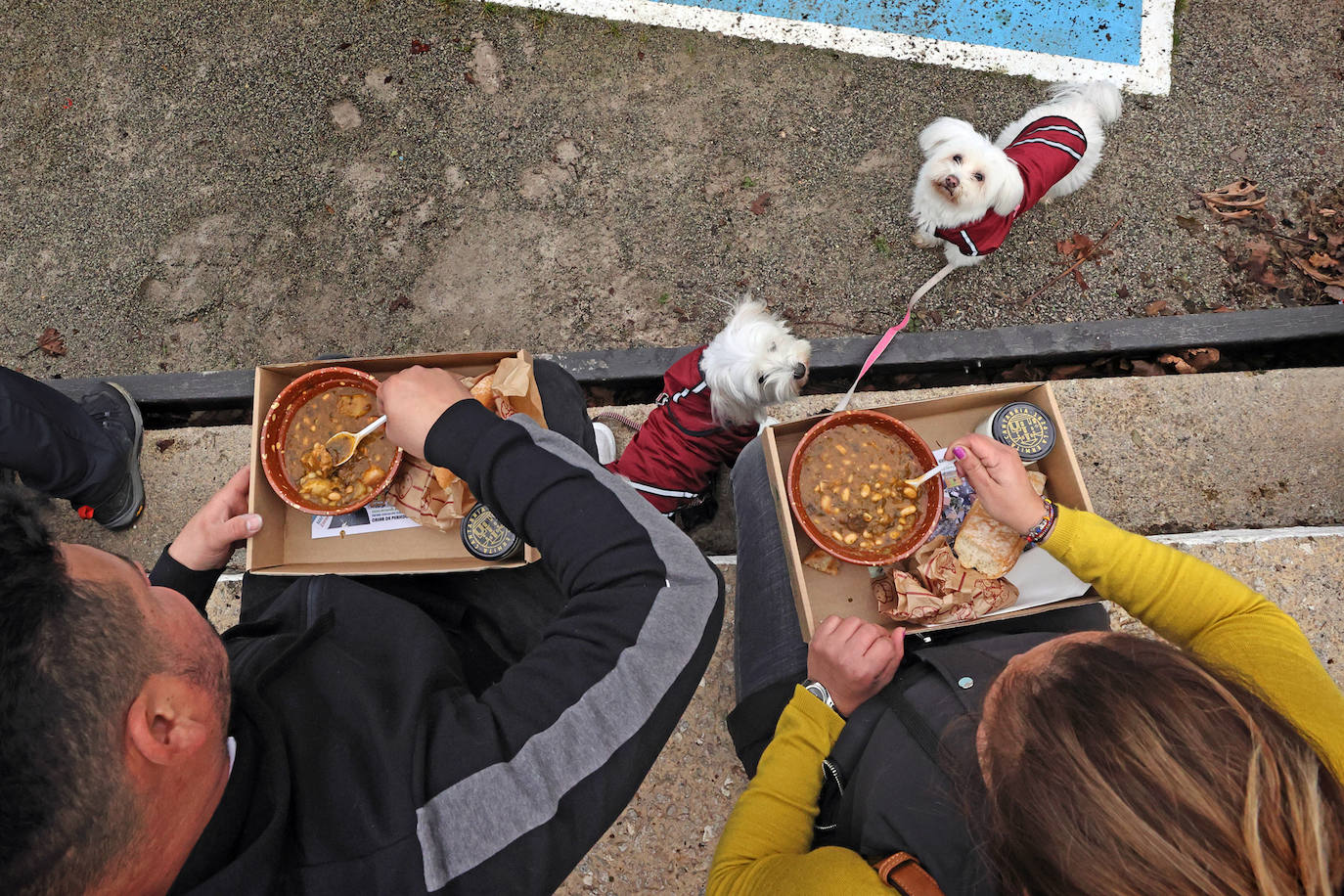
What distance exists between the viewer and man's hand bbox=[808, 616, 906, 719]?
1.54 m

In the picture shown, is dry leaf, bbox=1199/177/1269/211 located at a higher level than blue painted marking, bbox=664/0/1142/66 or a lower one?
lower

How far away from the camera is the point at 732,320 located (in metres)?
2.55

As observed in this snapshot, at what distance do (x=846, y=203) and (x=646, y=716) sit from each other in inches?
107

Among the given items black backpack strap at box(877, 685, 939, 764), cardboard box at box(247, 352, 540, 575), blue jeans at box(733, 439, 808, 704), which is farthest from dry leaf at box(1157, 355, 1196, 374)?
cardboard box at box(247, 352, 540, 575)

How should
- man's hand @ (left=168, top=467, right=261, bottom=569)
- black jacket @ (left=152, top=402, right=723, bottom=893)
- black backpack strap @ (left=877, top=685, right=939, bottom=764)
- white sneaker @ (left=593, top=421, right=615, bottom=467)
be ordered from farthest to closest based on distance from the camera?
white sneaker @ (left=593, top=421, right=615, bottom=467), man's hand @ (left=168, top=467, right=261, bottom=569), black backpack strap @ (left=877, top=685, right=939, bottom=764), black jacket @ (left=152, top=402, right=723, bottom=893)

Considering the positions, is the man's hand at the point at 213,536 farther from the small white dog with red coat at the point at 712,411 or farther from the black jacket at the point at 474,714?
the small white dog with red coat at the point at 712,411

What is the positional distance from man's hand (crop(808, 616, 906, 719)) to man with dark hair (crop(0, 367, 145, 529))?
2.66 m

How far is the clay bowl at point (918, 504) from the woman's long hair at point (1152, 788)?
0.66 meters

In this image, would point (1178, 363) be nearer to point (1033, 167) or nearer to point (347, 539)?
point (1033, 167)

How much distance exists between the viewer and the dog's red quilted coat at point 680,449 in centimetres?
233

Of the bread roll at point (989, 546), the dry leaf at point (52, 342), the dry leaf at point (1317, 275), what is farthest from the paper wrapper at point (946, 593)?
the dry leaf at point (52, 342)

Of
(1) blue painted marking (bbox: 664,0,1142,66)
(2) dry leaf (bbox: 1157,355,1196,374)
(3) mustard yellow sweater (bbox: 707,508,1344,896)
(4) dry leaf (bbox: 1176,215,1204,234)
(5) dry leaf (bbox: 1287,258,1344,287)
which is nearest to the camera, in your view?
(3) mustard yellow sweater (bbox: 707,508,1344,896)

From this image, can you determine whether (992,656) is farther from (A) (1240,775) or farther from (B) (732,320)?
(B) (732,320)

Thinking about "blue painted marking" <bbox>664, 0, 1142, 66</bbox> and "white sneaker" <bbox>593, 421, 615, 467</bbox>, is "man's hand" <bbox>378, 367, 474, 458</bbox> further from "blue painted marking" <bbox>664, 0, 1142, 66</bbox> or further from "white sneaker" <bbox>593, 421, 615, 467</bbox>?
"blue painted marking" <bbox>664, 0, 1142, 66</bbox>
